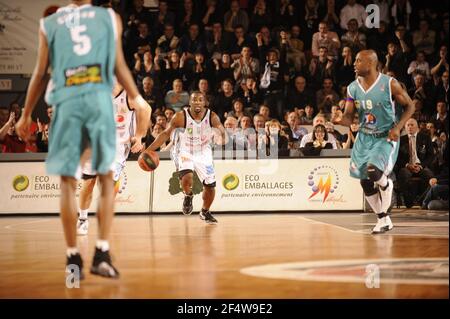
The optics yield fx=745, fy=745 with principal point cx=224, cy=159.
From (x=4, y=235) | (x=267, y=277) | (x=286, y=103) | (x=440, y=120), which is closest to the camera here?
(x=267, y=277)

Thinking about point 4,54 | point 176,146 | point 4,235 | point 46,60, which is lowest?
point 4,235

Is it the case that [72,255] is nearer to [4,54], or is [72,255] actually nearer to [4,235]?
[4,235]

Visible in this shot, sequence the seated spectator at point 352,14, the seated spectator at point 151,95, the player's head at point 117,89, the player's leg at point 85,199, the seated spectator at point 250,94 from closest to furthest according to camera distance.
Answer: the player's leg at point 85,199 → the player's head at point 117,89 → the seated spectator at point 151,95 → the seated spectator at point 250,94 → the seated spectator at point 352,14

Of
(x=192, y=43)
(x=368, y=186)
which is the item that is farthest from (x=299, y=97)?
(x=368, y=186)

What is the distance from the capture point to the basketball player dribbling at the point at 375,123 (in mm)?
8172

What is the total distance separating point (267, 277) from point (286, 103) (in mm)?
8734

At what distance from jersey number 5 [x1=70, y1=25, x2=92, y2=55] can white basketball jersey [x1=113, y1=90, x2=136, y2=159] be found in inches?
171

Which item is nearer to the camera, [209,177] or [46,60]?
[46,60]

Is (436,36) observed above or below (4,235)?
above

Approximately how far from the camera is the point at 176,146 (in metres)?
10.7

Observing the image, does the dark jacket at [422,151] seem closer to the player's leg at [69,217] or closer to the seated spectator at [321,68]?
the seated spectator at [321,68]

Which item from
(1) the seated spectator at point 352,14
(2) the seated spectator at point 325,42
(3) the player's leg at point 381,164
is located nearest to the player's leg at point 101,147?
(3) the player's leg at point 381,164

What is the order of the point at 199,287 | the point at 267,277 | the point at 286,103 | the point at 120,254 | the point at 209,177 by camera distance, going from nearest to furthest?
the point at 199,287
the point at 267,277
the point at 120,254
the point at 209,177
the point at 286,103

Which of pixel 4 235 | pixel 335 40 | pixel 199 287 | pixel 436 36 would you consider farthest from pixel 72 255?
pixel 436 36
